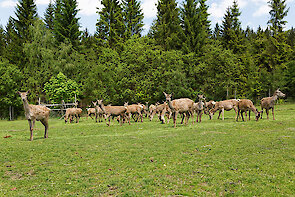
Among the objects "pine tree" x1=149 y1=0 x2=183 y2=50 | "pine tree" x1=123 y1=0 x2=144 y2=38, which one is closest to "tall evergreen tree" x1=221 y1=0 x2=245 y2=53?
"pine tree" x1=149 y1=0 x2=183 y2=50

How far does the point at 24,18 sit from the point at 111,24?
54.8 ft

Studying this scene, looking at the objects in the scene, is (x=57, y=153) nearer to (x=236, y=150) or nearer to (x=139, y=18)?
(x=236, y=150)

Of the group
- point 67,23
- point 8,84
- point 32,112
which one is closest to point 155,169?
point 32,112

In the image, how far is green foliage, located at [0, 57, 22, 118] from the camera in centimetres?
4081

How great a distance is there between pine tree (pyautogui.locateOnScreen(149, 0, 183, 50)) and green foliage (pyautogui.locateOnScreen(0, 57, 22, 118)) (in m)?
27.2

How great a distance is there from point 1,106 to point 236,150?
4436cm

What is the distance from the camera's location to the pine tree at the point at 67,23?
47.2 meters

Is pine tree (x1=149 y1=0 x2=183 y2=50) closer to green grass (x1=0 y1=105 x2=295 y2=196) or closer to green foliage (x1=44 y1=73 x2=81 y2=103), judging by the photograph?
green foliage (x1=44 y1=73 x2=81 y2=103)

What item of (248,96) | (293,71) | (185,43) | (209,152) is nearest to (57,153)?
(209,152)

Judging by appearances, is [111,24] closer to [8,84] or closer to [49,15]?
[49,15]

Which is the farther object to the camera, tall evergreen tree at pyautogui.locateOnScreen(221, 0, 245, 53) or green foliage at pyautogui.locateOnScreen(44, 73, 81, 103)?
tall evergreen tree at pyautogui.locateOnScreen(221, 0, 245, 53)

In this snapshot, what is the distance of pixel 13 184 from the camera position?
21.7 ft

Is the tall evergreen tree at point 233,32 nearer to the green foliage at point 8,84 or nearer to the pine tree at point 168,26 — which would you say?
the pine tree at point 168,26

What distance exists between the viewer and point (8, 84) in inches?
1610
